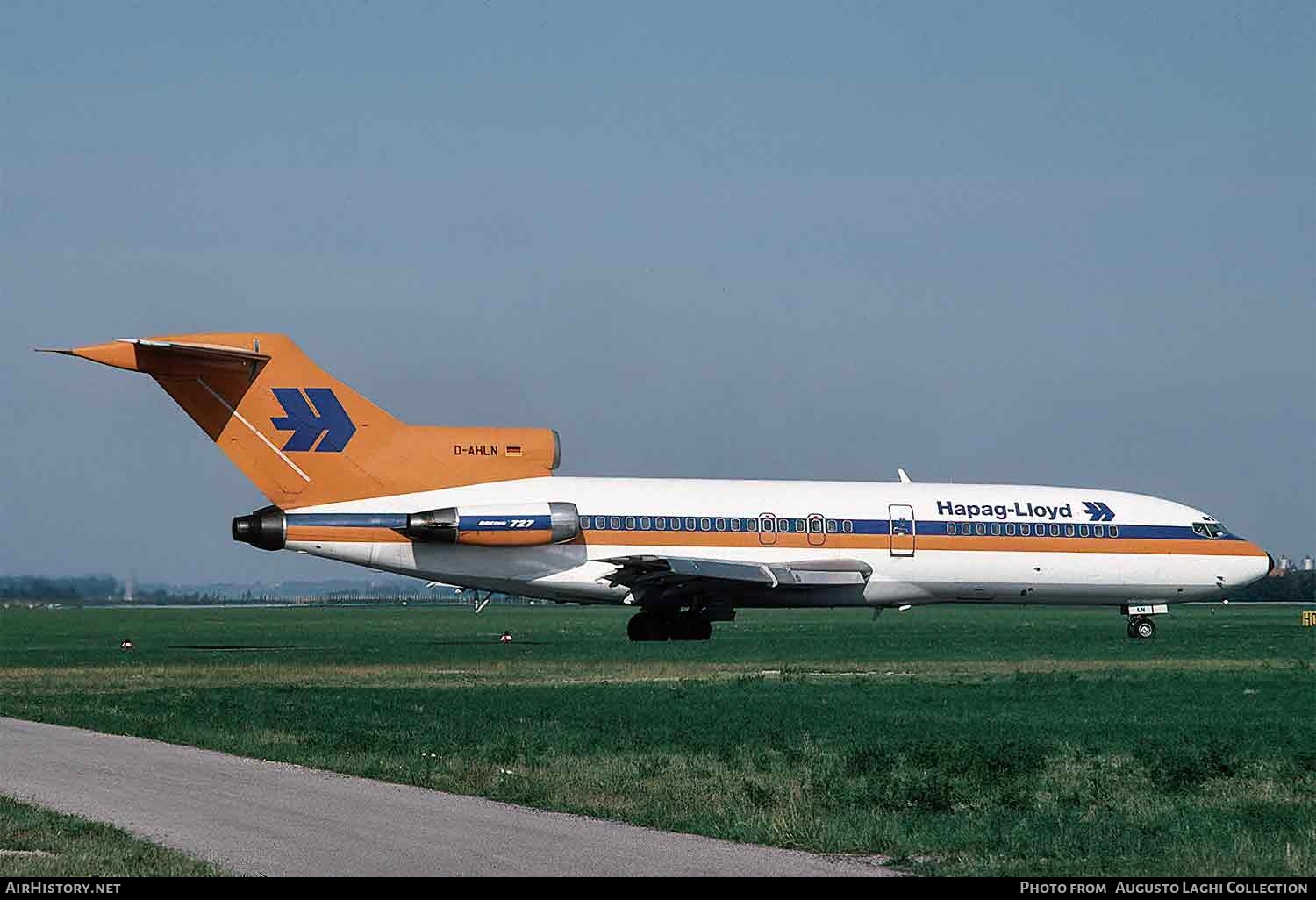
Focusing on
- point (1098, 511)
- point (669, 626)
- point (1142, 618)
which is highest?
point (1098, 511)

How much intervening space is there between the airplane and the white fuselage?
0.04 metres

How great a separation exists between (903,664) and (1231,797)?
18432mm

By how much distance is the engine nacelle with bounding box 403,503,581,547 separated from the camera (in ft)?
117

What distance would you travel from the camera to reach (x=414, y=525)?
35.4 meters

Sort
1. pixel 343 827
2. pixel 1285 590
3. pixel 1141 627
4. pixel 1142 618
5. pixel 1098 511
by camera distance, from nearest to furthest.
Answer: pixel 343 827 → pixel 1098 511 → pixel 1141 627 → pixel 1142 618 → pixel 1285 590

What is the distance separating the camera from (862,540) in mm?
38938

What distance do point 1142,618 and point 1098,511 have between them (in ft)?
13.1

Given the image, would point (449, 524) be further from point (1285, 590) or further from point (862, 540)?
point (1285, 590)

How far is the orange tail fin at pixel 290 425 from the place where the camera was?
35531mm

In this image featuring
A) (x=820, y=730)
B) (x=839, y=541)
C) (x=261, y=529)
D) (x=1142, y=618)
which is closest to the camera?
(x=820, y=730)

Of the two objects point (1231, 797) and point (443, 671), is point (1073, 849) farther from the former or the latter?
point (443, 671)

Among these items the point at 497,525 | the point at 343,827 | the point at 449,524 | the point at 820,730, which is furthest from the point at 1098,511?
the point at 343,827

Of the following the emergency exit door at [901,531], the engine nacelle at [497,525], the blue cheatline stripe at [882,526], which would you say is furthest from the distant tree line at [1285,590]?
the engine nacelle at [497,525]
